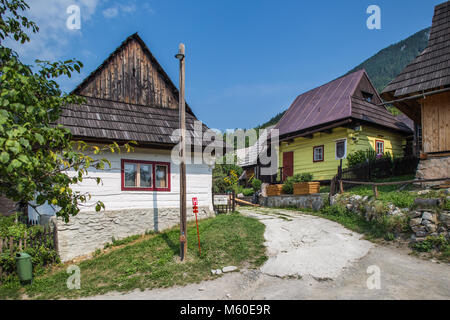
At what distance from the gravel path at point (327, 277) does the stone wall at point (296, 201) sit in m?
5.12

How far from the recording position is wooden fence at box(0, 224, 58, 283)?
26.8 feet

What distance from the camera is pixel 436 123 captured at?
11.5 m

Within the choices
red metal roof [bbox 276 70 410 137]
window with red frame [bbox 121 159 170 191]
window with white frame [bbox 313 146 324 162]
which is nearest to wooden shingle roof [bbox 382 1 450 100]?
red metal roof [bbox 276 70 410 137]

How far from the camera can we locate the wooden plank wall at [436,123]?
36.7 feet

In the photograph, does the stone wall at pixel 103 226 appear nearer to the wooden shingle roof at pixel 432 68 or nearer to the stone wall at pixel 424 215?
the stone wall at pixel 424 215

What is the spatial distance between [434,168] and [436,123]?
5.95 ft

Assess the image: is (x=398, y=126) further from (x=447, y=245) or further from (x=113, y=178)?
(x=113, y=178)

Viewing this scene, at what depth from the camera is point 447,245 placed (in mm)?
7613

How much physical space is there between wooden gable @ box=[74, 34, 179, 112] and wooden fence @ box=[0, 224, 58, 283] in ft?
16.1

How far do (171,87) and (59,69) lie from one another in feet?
24.6

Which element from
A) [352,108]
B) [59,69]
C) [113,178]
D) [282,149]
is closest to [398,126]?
[352,108]

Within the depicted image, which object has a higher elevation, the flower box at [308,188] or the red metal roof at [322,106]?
the red metal roof at [322,106]

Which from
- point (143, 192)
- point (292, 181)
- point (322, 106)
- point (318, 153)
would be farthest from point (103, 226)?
point (322, 106)

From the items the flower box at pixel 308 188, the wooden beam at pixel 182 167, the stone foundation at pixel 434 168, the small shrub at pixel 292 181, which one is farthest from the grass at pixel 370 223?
the wooden beam at pixel 182 167
